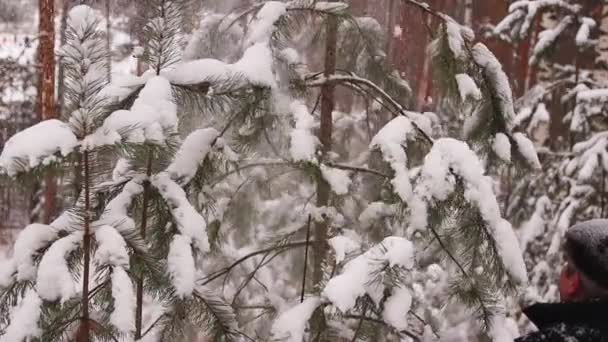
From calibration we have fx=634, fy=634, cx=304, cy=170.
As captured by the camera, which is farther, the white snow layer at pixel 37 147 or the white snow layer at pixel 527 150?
the white snow layer at pixel 527 150

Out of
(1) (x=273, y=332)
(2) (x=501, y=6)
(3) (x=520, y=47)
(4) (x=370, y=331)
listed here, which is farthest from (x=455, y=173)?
(2) (x=501, y=6)

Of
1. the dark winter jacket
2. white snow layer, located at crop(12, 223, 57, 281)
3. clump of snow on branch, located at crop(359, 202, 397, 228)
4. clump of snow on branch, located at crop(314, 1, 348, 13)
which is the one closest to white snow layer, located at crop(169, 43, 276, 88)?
clump of snow on branch, located at crop(314, 1, 348, 13)

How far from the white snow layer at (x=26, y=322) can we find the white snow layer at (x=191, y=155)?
883 millimetres

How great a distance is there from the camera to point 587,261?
2199 mm

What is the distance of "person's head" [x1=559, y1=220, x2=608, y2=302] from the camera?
2174mm

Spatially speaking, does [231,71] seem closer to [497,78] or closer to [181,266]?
[181,266]

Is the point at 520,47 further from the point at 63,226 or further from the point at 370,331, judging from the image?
the point at 63,226

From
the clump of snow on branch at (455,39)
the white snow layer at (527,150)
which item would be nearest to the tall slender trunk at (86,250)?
the clump of snow on branch at (455,39)

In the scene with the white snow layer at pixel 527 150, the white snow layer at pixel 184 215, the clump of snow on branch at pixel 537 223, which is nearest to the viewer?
the white snow layer at pixel 184 215

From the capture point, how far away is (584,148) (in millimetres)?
6523

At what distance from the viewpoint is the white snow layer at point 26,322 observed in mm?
2287

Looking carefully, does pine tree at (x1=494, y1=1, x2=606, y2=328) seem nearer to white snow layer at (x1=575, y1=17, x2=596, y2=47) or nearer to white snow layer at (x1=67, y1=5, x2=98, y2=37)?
white snow layer at (x1=575, y1=17, x2=596, y2=47)

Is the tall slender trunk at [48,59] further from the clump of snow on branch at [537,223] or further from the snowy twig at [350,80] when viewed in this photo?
the clump of snow on branch at [537,223]

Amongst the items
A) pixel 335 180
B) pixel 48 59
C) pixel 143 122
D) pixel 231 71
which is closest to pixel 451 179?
pixel 335 180
